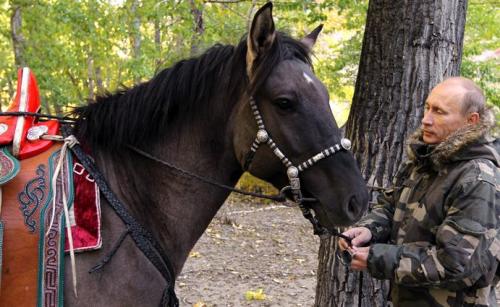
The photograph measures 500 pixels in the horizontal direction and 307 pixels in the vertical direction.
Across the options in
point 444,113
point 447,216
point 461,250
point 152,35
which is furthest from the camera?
point 152,35

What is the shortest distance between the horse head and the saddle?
2.43 ft

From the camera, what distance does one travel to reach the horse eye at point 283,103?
1.98 metres

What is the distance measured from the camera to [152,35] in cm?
1149

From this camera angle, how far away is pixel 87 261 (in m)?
1.94

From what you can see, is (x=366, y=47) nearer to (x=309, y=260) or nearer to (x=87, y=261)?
(x=87, y=261)

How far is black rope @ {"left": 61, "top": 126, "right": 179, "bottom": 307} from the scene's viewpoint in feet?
6.68

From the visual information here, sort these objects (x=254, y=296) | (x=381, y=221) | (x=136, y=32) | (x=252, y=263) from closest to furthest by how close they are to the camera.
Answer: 1. (x=381, y=221)
2. (x=254, y=296)
3. (x=252, y=263)
4. (x=136, y=32)

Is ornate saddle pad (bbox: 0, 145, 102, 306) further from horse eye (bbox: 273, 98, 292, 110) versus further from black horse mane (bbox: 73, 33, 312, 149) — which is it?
horse eye (bbox: 273, 98, 292, 110)

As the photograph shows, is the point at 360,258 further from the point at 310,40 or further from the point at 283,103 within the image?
the point at 310,40

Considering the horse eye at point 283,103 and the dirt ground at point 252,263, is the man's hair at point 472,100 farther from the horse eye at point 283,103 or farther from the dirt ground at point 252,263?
the dirt ground at point 252,263

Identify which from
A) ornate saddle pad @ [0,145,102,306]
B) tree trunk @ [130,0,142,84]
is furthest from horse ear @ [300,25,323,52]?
tree trunk @ [130,0,142,84]

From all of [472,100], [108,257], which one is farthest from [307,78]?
[108,257]

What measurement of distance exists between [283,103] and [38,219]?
1.13 metres

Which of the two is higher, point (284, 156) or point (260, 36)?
point (260, 36)
